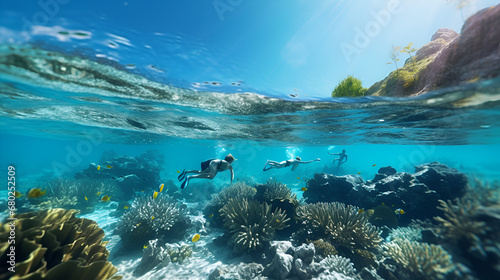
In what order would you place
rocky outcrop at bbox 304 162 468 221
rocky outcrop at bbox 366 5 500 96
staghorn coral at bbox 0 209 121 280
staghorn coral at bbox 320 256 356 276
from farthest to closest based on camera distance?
rocky outcrop at bbox 304 162 468 221
rocky outcrop at bbox 366 5 500 96
staghorn coral at bbox 320 256 356 276
staghorn coral at bbox 0 209 121 280

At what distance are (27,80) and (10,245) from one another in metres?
10.9

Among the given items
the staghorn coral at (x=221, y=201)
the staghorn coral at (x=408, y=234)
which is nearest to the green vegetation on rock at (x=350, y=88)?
the staghorn coral at (x=408, y=234)

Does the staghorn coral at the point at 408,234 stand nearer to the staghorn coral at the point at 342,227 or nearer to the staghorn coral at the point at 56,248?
the staghorn coral at the point at 342,227

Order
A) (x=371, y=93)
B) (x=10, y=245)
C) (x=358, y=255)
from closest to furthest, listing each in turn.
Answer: (x=10, y=245), (x=358, y=255), (x=371, y=93)

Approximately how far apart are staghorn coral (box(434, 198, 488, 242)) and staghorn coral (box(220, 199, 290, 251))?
4659 millimetres

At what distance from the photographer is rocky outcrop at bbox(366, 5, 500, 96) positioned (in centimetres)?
582

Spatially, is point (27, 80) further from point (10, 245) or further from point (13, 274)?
point (13, 274)

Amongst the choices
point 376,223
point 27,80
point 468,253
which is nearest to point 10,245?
point 468,253

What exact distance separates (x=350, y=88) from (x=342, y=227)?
7.16m

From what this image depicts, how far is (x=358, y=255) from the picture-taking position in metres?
6.51

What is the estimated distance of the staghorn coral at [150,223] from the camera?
8461mm

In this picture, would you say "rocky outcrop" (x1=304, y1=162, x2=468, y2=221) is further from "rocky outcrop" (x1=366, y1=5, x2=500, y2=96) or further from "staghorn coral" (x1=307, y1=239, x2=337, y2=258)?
"staghorn coral" (x1=307, y1=239, x2=337, y2=258)

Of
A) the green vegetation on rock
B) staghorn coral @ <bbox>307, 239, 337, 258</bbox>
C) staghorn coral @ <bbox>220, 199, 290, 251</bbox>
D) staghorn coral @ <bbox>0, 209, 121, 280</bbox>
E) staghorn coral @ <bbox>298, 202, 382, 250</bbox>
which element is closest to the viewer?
staghorn coral @ <bbox>0, 209, 121, 280</bbox>

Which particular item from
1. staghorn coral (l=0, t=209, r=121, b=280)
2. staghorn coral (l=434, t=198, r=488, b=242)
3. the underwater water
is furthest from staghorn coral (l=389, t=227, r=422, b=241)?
staghorn coral (l=0, t=209, r=121, b=280)
